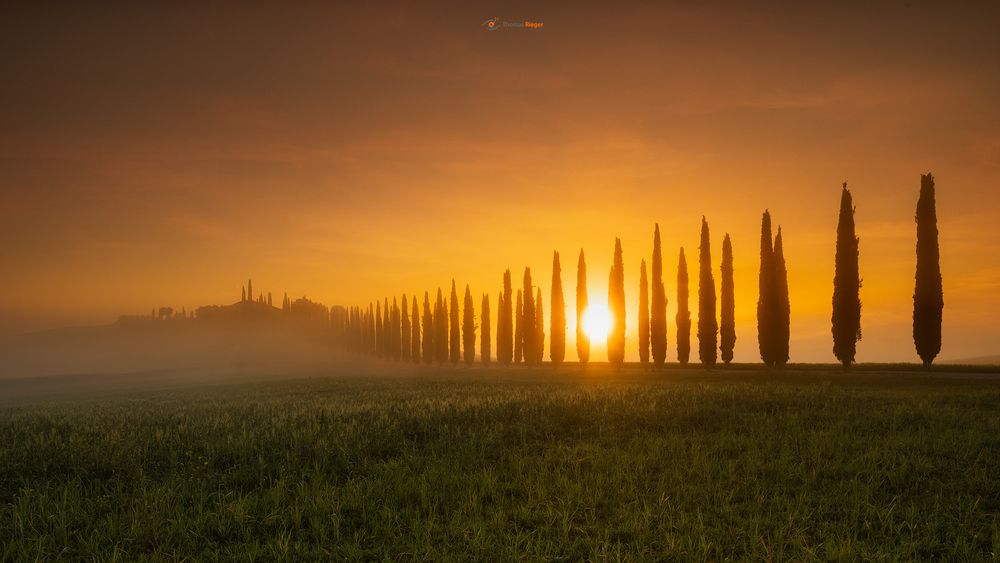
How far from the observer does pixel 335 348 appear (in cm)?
14650

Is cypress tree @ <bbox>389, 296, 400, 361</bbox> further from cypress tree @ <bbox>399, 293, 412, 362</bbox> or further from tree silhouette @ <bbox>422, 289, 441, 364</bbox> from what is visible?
tree silhouette @ <bbox>422, 289, 441, 364</bbox>

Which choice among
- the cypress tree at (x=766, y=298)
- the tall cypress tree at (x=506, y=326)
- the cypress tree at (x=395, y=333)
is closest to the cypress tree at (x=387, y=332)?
the cypress tree at (x=395, y=333)

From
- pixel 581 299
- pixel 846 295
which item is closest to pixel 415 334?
pixel 581 299

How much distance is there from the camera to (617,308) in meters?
56.3

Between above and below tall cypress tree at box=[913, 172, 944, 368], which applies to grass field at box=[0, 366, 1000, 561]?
below

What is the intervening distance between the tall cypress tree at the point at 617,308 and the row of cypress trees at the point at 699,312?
0.10 metres

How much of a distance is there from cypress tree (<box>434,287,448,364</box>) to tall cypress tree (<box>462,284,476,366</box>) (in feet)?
11.1

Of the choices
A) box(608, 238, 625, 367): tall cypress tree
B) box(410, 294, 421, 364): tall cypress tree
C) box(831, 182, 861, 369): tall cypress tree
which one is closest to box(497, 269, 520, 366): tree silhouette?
box(608, 238, 625, 367): tall cypress tree

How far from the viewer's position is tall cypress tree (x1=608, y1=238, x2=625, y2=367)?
54.6 m

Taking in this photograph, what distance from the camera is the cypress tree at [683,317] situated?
49156mm

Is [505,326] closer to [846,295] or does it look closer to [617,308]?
[617,308]

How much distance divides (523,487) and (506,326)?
202 feet

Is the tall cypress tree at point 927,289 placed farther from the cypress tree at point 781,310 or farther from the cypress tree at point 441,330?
the cypress tree at point 441,330

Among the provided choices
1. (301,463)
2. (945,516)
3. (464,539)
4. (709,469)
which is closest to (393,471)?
(301,463)
